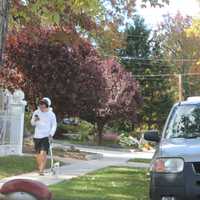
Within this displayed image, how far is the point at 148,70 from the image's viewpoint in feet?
178

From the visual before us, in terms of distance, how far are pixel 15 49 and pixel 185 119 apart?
17604 mm

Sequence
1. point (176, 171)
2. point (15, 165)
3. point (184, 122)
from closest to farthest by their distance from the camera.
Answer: point (176, 171)
point (184, 122)
point (15, 165)

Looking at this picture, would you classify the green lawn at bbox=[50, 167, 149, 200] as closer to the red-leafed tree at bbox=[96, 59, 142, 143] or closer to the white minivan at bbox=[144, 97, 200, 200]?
the white minivan at bbox=[144, 97, 200, 200]

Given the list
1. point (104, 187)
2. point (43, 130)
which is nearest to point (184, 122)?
point (104, 187)

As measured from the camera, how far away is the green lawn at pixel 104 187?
11.0 m

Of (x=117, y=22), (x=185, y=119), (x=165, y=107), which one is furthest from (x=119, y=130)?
(x=185, y=119)

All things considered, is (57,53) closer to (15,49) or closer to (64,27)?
(15,49)

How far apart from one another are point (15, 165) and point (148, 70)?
3898 centimetres

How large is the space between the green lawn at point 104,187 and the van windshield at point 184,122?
213cm

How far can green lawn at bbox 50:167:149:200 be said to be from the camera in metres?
11.0

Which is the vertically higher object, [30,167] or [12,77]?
[12,77]

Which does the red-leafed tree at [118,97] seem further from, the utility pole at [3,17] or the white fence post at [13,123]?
the utility pole at [3,17]

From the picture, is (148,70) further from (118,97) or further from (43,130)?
(43,130)

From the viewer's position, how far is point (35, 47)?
26.1 m
